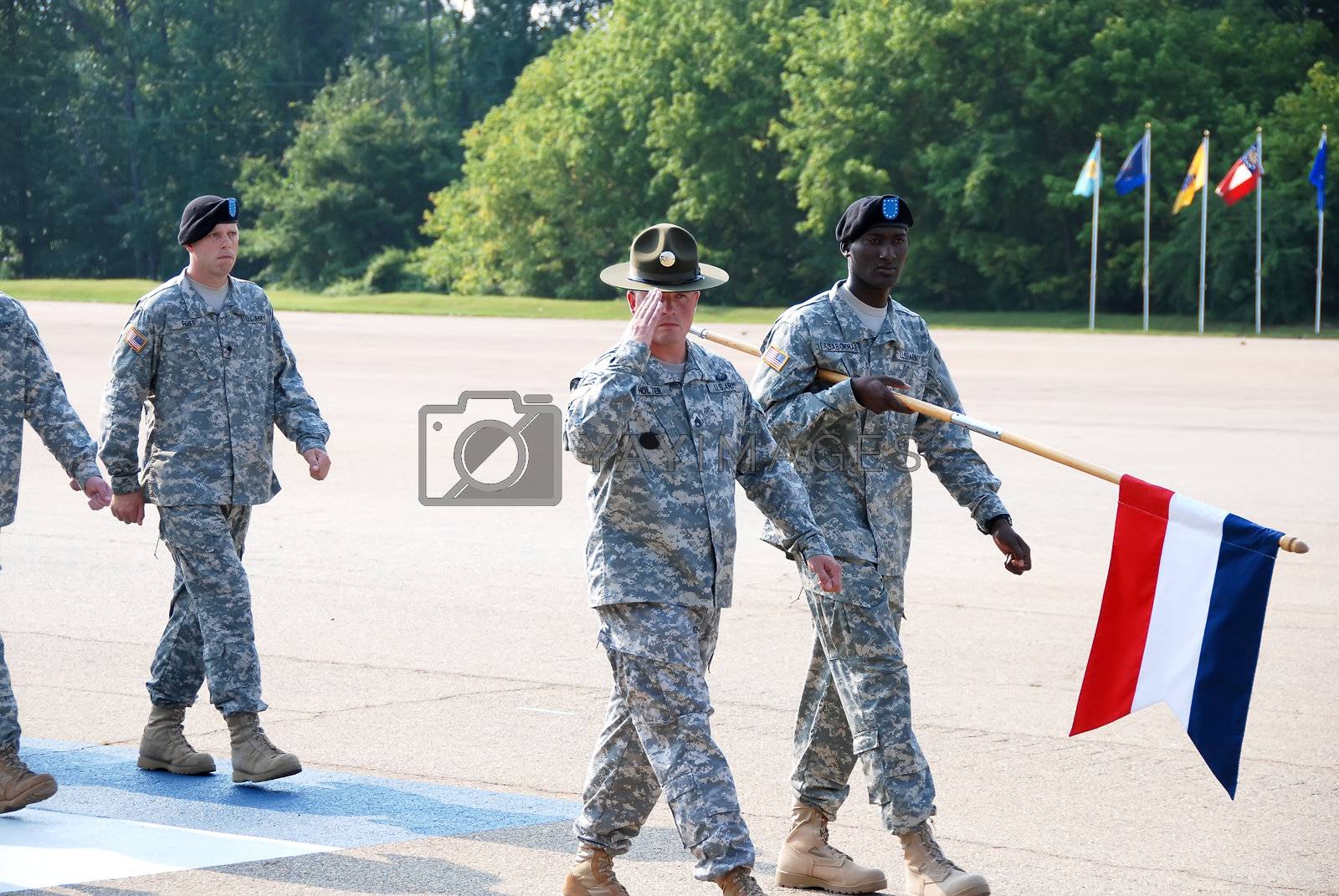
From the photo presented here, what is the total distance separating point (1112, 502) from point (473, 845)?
9208mm

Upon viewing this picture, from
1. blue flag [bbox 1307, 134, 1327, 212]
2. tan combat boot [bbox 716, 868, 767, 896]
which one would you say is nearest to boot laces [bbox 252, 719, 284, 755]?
tan combat boot [bbox 716, 868, 767, 896]

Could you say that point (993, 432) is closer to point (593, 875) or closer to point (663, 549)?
point (663, 549)

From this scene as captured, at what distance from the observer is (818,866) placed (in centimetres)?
520

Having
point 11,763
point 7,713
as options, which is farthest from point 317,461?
point 11,763

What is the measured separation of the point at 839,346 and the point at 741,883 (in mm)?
1707

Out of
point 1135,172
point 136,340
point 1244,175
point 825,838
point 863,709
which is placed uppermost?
point 1135,172

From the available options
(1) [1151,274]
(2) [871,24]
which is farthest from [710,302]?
(1) [1151,274]

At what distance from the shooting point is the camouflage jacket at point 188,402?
247 inches

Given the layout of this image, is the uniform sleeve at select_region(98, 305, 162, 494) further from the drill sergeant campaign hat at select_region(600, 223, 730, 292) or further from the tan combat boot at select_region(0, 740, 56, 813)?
the drill sergeant campaign hat at select_region(600, 223, 730, 292)

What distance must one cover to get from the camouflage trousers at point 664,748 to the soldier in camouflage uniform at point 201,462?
5.74 ft

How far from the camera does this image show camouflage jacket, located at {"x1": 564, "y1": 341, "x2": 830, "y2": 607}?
4648 mm

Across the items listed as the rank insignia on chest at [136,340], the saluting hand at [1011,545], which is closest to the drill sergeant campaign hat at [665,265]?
the saluting hand at [1011,545]

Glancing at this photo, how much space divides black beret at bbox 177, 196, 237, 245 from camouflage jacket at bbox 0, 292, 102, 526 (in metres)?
0.63

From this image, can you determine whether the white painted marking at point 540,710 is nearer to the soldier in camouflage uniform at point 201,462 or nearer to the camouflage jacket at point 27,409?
the soldier in camouflage uniform at point 201,462
